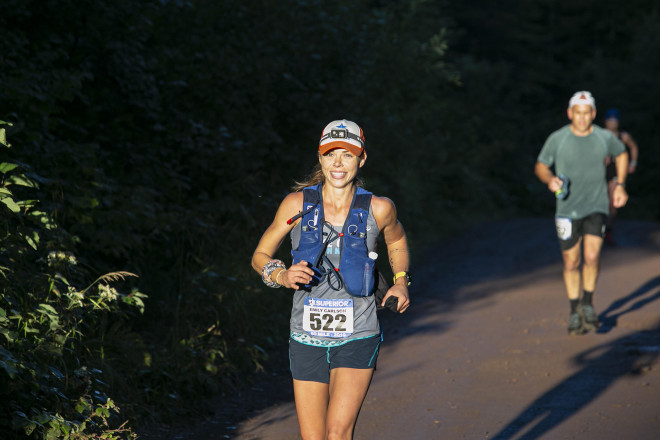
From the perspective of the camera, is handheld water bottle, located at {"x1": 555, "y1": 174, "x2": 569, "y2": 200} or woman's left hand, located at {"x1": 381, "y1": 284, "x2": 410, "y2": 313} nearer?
woman's left hand, located at {"x1": 381, "y1": 284, "x2": 410, "y2": 313}

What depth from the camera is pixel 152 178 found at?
9.37m

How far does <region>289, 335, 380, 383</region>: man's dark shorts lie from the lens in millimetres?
4742

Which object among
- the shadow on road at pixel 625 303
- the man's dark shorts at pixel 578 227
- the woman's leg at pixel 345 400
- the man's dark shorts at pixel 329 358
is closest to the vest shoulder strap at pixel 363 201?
the man's dark shorts at pixel 329 358

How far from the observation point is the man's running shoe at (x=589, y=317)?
9.97 metres

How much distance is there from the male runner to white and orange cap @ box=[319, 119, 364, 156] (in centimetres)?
528

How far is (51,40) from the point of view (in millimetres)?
8492

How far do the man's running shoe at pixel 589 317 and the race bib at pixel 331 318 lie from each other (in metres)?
5.87

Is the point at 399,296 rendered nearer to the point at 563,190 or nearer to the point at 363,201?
the point at 363,201

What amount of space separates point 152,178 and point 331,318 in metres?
5.06

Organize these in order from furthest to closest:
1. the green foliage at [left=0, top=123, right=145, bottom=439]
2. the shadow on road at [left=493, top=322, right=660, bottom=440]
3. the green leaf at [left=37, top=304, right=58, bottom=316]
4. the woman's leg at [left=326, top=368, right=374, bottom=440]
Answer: the shadow on road at [left=493, top=322, right=660, bottom=440] → the green leaf at [left=37, top=304, right=58, bottom=316] → the green foliage at [left=0, top=123, right=145, bottom=439] → the woman's leg at [left=326, top=368, right=374, bottom=440]

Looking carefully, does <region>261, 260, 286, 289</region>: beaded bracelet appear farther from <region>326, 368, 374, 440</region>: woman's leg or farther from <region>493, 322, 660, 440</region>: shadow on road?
<region>493, 322, 660, 440</region>: shadow on road

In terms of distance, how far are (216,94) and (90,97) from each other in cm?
172

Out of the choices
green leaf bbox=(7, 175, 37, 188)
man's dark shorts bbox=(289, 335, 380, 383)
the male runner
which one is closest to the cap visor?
man's dark shorts bbox=(289, 335, 380, 383)

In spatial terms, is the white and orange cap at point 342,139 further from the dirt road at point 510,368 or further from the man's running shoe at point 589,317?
the man's running shoe at point 589,317
